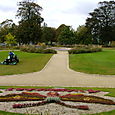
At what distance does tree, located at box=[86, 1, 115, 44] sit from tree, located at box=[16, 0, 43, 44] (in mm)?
20412

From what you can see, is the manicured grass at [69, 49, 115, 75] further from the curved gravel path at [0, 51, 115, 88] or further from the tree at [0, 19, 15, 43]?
the tree at [0, 19, 15, 43]

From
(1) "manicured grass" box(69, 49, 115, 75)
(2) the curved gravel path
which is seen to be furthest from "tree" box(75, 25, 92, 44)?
(2) the curved gravel path

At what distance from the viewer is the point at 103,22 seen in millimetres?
70000

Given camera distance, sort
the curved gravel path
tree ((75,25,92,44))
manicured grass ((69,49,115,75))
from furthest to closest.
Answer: tree ((75,25,92,44)), manicured grass ((69,49,115,75)), the curved gravel path

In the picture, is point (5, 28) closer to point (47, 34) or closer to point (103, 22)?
point (47, 34)

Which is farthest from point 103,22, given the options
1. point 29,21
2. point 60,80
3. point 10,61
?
point 60,80

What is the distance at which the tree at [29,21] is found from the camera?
57375 mm

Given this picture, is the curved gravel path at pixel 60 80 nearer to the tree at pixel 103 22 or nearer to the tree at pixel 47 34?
the tree at pixel 103 22

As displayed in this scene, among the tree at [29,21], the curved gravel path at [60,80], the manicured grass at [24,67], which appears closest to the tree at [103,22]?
the tree at [29,21]

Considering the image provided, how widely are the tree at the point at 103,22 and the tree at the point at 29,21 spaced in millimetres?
20412

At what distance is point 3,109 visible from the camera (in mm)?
6434

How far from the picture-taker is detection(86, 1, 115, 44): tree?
67.9 metres

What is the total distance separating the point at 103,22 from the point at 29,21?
94.9 ft

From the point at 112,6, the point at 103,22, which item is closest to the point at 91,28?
the point at 103,22
